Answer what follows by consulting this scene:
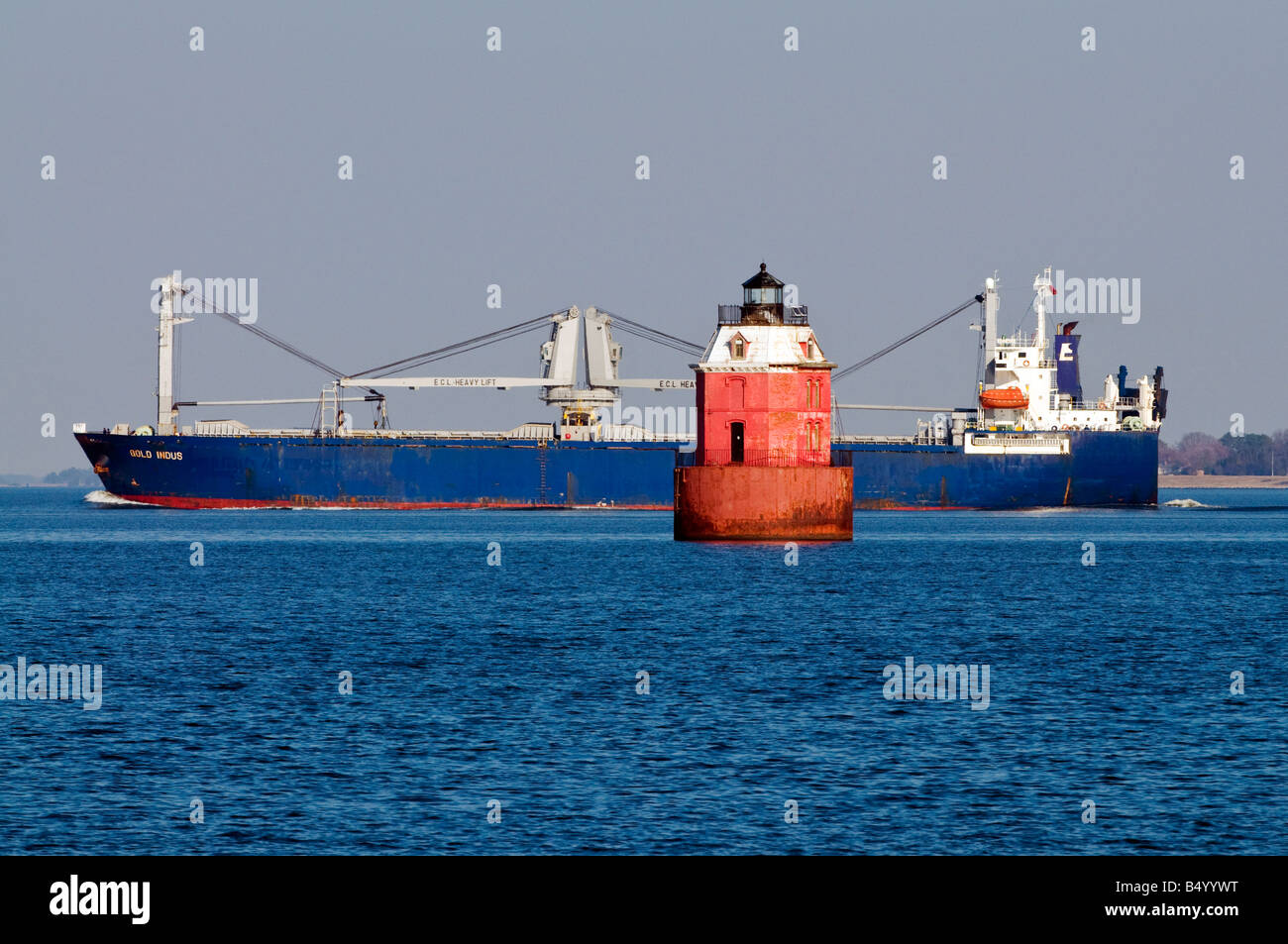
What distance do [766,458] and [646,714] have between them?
3315 cm

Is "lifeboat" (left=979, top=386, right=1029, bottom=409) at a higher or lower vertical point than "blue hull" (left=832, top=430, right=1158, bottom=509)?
higher

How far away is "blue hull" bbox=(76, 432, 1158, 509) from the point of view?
9869 centimetres

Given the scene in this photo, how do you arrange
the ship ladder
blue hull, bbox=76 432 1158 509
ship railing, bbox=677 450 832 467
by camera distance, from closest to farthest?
ship railing, bbox=677 450 832 467, blue hull, bbox=76 432 1158 509, the ship ladder

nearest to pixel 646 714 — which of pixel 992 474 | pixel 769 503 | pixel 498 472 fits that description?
pixel 769 503

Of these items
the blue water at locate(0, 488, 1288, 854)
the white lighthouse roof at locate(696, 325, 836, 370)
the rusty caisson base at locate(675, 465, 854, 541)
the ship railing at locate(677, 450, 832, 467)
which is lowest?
the blue water at locate(0, 488, 1288, 854)

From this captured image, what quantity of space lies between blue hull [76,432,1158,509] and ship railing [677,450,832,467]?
43.1 metres

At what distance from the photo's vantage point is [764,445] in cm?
5688

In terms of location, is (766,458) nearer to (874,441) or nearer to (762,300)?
(762,300)

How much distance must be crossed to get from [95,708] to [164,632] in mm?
11641

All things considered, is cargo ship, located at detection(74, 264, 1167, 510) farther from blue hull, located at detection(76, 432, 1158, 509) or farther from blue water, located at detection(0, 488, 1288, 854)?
blue water, located at detection(0, 488, 1288, 854)

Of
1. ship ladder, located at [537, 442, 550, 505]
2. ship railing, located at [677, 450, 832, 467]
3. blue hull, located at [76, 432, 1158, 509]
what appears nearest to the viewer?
ship railing, located at [677, 450, 832, 467]

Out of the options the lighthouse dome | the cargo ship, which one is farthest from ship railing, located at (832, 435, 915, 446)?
the lighthouse dome
